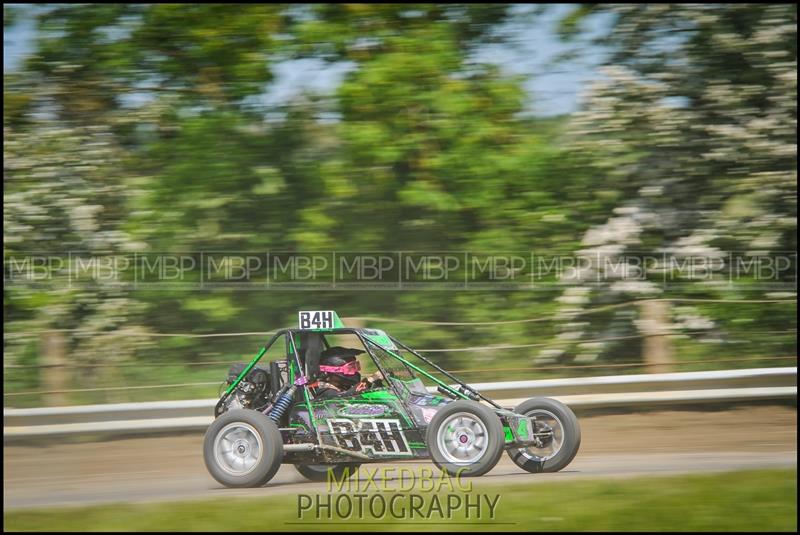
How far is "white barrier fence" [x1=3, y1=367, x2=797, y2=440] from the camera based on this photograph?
9.88 metres

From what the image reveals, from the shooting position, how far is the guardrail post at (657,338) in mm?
10758

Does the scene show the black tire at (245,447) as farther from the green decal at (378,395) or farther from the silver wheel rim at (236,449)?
the green decal at (378,395)

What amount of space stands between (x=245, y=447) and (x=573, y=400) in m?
3.82

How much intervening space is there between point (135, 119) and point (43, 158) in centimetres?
138

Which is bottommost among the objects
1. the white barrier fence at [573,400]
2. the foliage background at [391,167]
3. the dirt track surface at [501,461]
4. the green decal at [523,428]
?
the dirt track surface at [501,461]

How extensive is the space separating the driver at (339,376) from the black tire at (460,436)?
736mm

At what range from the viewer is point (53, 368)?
1124cm

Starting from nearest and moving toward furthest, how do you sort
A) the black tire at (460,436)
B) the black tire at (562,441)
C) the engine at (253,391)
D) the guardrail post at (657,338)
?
the black tire at (460,436), the black tire at (562,441), the engine at (253,391), the guardrail post at (657,338)

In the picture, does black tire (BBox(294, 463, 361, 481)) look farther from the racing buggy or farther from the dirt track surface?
the racing buggy

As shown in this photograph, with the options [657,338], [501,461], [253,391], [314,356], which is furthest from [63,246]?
[657,338]

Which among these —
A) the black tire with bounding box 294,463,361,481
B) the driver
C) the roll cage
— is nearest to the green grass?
the roll cage

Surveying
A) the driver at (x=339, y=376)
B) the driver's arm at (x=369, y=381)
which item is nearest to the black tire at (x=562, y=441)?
the driver's arm at (x=369, y=381)

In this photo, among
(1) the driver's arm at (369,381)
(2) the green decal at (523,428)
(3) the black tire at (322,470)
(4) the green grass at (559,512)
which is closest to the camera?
(4) the green grass at (559,512)

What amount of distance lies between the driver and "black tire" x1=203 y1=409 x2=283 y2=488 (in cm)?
53
